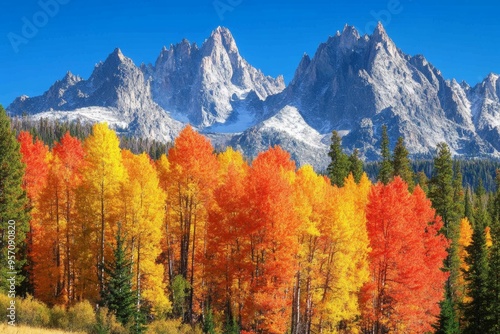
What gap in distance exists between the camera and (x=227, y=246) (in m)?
31.3

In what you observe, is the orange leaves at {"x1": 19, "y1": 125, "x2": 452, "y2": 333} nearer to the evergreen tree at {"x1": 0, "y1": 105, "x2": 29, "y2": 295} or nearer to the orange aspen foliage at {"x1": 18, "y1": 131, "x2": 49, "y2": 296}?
the orange aspen foliage at {"x1": 18, "y1": 131, "x2": 49, "y2": 296}

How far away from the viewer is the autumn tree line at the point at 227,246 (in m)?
29.0

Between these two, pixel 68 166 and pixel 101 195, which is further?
pixel 68 166

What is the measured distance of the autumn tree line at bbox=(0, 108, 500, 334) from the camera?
28969 mm

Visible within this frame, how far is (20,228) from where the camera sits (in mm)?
34000

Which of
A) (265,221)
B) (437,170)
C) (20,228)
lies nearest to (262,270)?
(265,221)

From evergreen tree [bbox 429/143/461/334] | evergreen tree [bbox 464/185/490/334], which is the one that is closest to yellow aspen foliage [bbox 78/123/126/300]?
evergreen tree [bbox 464/185/490/334]

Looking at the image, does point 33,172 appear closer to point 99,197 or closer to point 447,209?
point 99,197

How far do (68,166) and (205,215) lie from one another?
1312 centimetres

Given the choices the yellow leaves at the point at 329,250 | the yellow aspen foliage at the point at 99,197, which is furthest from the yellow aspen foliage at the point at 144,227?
the yellow leaves at the point at 329,250

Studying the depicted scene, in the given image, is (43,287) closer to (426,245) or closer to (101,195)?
(101,195)

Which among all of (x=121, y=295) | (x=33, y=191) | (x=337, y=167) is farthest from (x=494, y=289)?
A: (x=337, y=167)

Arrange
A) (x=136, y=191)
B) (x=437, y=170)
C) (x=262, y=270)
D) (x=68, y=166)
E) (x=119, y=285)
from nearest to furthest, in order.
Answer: (x=119, y=285)
(x=262, y=270)
(x=136, y=191)
(x=68, y=166)
(x=437, y=170)

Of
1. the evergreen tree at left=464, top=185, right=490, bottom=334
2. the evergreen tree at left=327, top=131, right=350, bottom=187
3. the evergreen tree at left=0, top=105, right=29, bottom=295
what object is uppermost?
the evergreen tree at left=327, top=131, right=350, bottom=187
